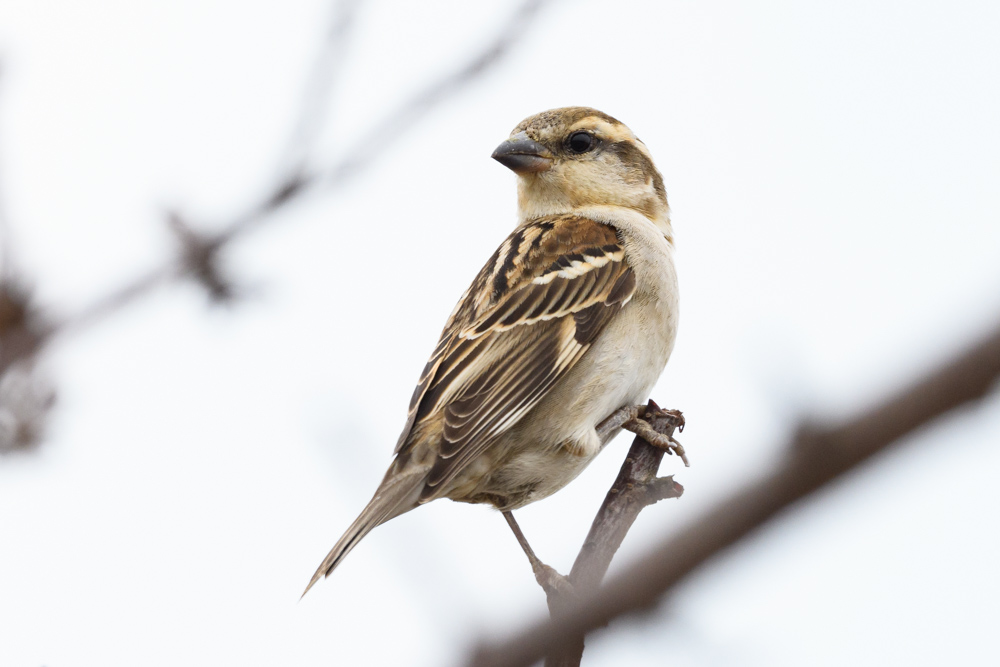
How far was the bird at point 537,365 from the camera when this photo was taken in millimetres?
5516

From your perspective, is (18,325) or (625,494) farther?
(625,494)

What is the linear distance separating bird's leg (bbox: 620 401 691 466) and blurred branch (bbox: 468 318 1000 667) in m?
4.38

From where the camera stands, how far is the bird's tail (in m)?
4.61

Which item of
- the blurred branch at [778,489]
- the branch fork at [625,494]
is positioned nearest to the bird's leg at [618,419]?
the branch fork at [625,494]

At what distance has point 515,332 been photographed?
20.6ft

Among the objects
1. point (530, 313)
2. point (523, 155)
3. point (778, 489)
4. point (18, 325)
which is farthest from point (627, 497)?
point (778, 489)

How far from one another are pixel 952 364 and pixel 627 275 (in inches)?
230

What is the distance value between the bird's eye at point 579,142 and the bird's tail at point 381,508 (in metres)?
3.46

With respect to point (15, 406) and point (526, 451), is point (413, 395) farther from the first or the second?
point (15, 406)

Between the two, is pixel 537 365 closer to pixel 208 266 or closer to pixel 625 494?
pixel 625 494

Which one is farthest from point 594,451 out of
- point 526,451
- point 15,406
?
point 15,406

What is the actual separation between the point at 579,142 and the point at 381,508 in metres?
3.88

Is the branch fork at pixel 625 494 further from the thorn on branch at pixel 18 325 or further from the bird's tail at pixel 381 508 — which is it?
the thorn on branch at pixel 18 325

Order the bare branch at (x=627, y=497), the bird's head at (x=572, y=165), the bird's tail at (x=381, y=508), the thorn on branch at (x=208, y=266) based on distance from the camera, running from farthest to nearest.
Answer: the bird's head at (x=572, y=165) < the bird's tail at (x=381, y=508) < the bare branch at (x=627, y=497) < the thorn on branch at (x=208, y=266)
